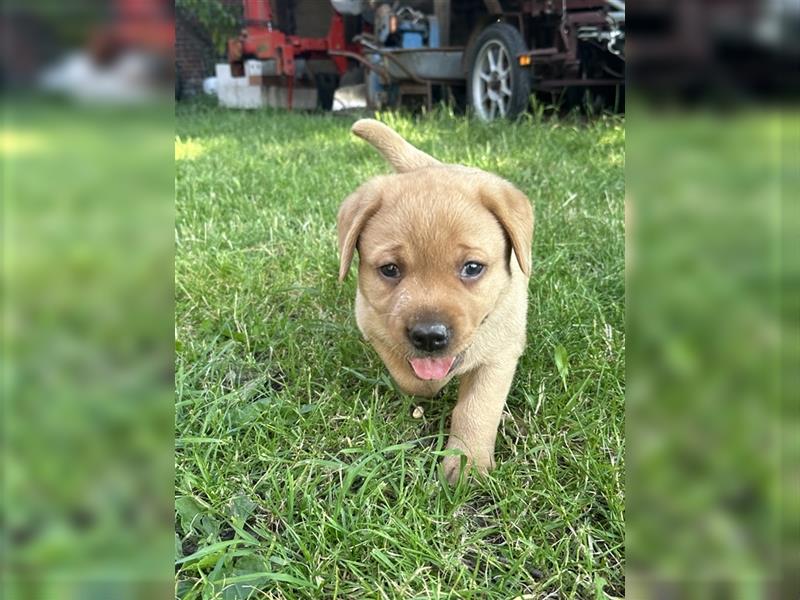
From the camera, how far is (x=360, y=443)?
1.75 meters

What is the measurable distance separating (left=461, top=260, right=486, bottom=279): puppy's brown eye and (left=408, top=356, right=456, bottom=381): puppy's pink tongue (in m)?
0.24

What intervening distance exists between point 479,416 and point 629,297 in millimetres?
1284

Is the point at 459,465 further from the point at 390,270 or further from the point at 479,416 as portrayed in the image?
the point at 390,270

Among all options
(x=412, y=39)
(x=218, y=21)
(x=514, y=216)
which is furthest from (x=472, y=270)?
(x=218, y=21)

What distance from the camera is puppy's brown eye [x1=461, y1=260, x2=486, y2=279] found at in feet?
5.92

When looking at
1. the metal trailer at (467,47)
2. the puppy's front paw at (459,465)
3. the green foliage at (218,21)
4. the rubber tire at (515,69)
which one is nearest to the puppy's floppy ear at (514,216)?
the puppy's front paw at (459,465)

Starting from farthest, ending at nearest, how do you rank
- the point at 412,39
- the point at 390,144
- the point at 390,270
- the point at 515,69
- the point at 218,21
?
the point at 218,21, the point at 412,39, the point at 515,69, the point at 390,144, the point at 390,270

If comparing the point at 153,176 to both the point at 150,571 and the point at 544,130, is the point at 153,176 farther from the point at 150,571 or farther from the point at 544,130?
the point at 544,130

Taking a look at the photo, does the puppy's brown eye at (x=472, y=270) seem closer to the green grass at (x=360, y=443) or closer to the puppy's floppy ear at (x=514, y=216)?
the puppy's floppy ear at (x=514, y=216)

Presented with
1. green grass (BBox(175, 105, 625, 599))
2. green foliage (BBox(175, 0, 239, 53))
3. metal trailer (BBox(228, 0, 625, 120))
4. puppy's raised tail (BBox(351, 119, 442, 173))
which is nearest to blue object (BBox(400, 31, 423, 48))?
metal trailer (BBox(228, 0, 625, 120))

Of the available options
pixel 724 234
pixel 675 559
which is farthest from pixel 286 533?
pixel 724 234

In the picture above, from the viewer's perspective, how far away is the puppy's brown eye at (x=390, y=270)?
6.01ft

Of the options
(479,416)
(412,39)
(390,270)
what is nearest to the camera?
(479,416)

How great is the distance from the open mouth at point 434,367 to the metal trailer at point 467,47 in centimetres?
218
